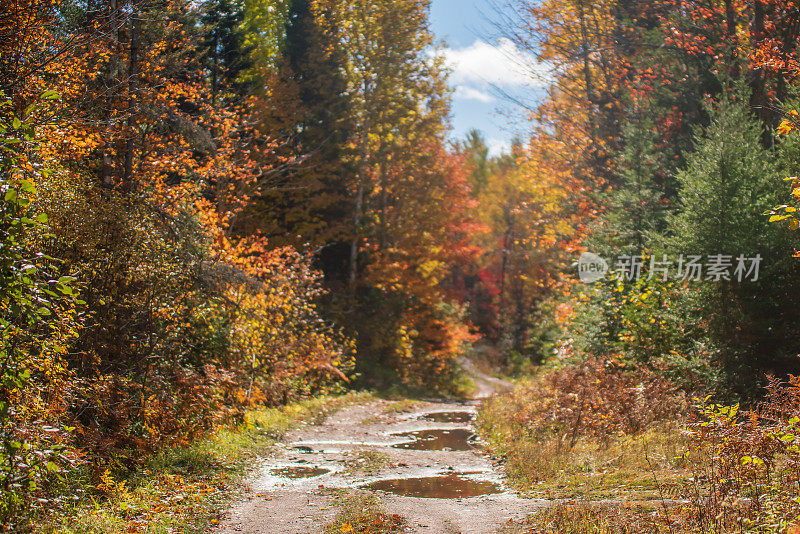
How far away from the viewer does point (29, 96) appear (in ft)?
32.0

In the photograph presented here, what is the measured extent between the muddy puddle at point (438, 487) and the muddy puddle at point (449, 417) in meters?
7.89

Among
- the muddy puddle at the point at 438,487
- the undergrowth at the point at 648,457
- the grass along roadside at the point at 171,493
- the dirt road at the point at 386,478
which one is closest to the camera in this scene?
the undergrowth at the point at 648,457

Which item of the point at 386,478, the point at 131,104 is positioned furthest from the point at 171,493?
the point at 131,104

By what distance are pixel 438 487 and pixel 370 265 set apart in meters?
17.3

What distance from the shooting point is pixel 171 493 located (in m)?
8.85

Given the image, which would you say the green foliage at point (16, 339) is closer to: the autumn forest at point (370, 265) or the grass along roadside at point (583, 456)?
the autumn forest at point (370, 265)

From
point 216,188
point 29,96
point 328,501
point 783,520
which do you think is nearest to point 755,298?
point 783,520

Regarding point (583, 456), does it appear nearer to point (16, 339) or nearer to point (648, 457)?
point (648, 457)

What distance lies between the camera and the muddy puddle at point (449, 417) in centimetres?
1877

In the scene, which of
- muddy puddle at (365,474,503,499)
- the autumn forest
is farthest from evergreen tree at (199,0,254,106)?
muddy puddle at (365,474,503,499)

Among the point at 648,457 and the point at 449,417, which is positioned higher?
the point at 648,457

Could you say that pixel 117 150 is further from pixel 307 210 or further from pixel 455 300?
pixel 455 300

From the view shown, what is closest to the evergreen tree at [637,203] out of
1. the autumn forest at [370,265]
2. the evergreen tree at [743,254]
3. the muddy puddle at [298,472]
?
the autumn forest at [370,265]

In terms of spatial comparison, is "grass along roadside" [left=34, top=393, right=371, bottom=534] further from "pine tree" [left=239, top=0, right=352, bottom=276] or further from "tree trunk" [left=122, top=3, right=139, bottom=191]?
"pine tree" [left=239, top=0, right=352, bottom=276]
